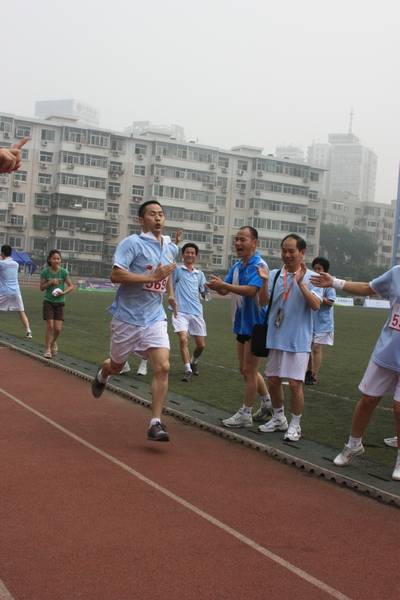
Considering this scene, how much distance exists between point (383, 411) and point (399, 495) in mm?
4023

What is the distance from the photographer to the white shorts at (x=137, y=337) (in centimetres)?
679

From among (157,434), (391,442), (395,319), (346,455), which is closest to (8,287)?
(157,434)

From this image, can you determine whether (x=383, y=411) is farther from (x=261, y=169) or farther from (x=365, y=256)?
(x=365, y=256)

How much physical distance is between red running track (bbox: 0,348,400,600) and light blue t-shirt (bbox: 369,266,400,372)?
1066mm

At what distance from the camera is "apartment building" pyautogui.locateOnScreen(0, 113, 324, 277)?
68.2 metres

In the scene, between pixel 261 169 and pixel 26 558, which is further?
pixel 261 169

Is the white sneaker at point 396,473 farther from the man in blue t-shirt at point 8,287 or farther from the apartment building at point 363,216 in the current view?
the apartment building at point 363,216

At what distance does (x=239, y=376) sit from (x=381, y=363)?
6018 mm

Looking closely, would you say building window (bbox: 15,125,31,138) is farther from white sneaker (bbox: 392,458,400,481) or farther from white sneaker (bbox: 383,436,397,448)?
white sneaker (bbox: 392,458,400,481)

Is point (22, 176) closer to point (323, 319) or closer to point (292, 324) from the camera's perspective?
point (323, 319)

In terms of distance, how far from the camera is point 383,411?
9.23 m

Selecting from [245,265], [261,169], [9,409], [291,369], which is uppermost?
[261,169]

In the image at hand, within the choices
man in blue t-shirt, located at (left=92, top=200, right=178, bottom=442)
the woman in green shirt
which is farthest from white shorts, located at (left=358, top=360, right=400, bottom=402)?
the woman in green shirt

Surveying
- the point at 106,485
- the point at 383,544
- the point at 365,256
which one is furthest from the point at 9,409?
the point at 365,256
